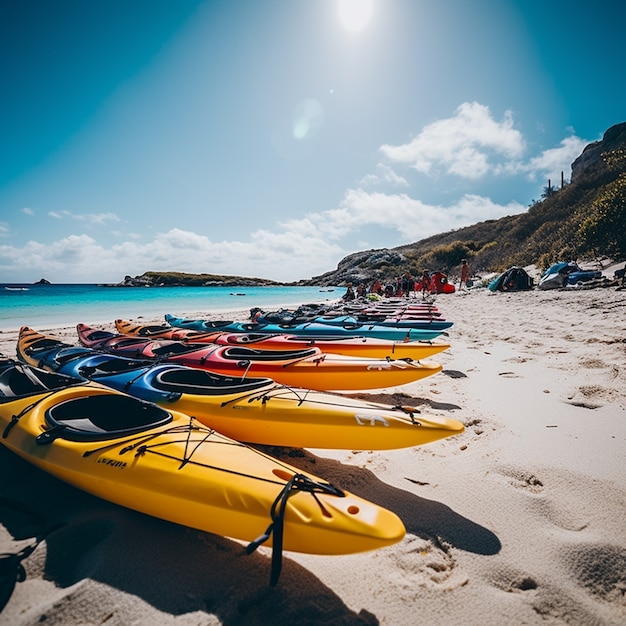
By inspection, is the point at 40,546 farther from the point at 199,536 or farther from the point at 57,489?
the point at 199,536

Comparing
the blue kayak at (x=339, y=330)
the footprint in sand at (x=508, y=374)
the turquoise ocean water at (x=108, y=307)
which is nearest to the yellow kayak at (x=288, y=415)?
the footprint in sand at (x=508, y=374)

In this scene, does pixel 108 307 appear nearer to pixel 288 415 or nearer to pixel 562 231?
pixel 288 415

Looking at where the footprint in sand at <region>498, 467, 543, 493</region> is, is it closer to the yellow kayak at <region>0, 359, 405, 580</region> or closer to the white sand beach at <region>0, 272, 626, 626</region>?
the white sand beach at <region>0, 272, 626, 626</region>

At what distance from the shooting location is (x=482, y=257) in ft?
97.6

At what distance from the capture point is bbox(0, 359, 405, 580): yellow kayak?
151cm

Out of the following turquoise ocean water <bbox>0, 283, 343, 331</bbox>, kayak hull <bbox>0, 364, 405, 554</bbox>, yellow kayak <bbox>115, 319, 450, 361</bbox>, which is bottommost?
kayak hull <bbox>0, 364, 405, 554</bbox>

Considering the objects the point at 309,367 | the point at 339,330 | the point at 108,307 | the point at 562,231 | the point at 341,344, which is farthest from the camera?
the point at 108,307

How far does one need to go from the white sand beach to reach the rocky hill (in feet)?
51.1

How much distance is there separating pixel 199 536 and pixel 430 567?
4.43 feet

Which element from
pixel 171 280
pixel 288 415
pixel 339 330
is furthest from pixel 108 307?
pixel 171 280

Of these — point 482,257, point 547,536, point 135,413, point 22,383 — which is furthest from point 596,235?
point 22,383

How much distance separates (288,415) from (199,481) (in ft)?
3.23

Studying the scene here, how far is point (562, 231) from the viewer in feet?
67.2

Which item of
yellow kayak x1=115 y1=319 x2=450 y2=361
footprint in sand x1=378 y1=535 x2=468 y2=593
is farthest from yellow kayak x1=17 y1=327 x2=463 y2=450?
yellow kayak x1=115 y1=319 x2=450 y2=361
